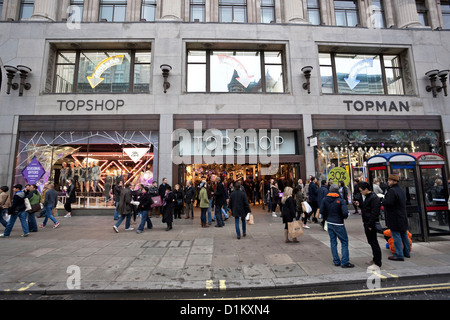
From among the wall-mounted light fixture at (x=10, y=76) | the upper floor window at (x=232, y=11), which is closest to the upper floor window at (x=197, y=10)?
the upper floor window at (x=232, y=11)

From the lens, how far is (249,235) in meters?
8.24

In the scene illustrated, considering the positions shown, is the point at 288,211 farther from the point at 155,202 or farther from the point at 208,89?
the point at 208,89

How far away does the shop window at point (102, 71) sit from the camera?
1443 centimetres

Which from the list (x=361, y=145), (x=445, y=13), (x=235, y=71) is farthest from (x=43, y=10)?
(x=445, y=13)

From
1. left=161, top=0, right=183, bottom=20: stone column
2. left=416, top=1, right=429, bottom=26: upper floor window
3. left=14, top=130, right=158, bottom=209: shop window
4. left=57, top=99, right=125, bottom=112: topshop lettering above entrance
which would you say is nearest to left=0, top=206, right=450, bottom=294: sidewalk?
left=14, top=130, right=158, bottom=209: shop window

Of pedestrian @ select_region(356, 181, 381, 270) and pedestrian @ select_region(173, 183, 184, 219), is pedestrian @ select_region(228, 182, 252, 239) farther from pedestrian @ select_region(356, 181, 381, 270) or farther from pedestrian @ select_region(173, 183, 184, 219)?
pedestrian @ select_region(173, 183, 184, 219)

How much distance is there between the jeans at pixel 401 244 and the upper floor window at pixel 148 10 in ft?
57.9

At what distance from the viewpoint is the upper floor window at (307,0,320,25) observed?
1589cm

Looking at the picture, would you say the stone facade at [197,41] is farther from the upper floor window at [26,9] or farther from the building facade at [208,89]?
the upper floor window at [26,9]

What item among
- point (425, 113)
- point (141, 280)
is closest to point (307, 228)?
point (141, 280)

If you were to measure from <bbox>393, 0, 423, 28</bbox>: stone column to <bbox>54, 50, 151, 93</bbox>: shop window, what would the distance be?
692 inches

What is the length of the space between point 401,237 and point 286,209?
299 cm

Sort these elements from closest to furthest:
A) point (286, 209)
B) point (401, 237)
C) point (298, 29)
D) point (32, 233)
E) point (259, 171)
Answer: point (401, 237)
point (286, 209)
point (32, 233)
point (298, 29)
point (259, 171)

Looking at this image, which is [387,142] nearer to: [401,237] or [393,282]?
[401,237]
